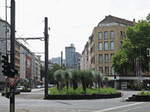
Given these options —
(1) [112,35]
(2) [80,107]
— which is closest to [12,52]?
(2) [80,107]

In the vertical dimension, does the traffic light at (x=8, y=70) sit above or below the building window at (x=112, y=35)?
below

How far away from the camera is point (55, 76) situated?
51.7 m

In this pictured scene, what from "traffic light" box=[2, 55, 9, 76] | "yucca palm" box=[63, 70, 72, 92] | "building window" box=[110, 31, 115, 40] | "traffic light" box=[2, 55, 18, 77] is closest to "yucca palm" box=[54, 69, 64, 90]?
"yucca palm" box=[63, 70, 72, 92]

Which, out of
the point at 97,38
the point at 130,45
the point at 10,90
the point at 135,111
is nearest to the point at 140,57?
the point at 130,45

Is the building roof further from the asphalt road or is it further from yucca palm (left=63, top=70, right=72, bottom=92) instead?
the asphalt road

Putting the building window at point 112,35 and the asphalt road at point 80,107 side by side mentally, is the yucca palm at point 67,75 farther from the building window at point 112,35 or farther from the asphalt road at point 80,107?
the building window at point 112,35

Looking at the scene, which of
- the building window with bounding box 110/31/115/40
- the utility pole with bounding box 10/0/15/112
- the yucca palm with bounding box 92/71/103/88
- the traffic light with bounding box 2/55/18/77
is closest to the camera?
the utility pole with bounding box 10/0/15/112

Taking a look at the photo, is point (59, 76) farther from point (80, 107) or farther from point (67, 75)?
point (80, 107)

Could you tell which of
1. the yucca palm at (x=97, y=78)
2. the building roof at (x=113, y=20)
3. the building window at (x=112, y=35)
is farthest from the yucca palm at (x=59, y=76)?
the building roof at (x=113, y=20)

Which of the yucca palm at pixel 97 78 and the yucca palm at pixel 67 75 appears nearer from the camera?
the yucca palm at pixel 67 75

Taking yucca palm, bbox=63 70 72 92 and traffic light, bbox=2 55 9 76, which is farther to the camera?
yucca palm, bbox=63 70 72 92

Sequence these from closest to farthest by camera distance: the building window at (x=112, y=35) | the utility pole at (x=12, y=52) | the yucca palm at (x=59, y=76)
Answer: the utility pole at (x=12, y=52)
the yucca palm at (x=59, y=76)
the building window at (x=112, y=35)

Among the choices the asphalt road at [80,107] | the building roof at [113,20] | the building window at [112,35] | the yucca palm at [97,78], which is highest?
the building roof at [113,20]

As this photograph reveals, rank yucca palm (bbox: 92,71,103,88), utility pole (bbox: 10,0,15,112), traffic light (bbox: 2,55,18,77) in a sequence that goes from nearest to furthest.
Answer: utility pole (bbox: 10,0,15,112) → traffic light (bbox: 2,55,18,77) → yucca palm (bbox: 92,71,103,88)
